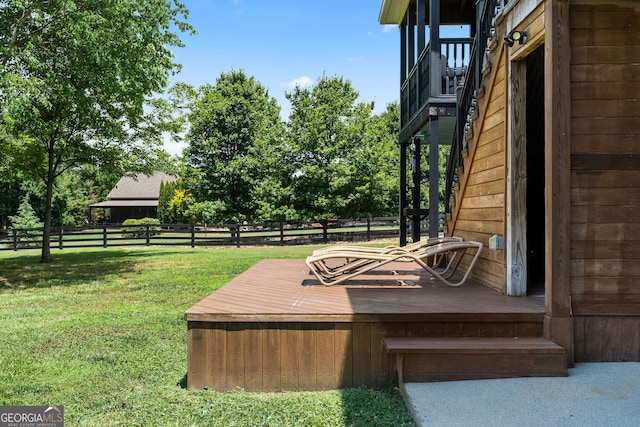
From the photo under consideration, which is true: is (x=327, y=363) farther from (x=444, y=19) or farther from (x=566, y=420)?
(x=444, y=19)

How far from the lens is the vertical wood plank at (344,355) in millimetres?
3287

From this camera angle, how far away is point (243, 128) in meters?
24.5

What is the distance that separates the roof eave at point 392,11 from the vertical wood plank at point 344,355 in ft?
23.0

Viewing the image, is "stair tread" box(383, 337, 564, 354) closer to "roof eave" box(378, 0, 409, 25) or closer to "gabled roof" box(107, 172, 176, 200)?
"roof eave" box(378, 0, 409, 25)

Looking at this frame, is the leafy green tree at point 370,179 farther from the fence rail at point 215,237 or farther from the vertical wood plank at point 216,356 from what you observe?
the vertical wood plank at point 216,356

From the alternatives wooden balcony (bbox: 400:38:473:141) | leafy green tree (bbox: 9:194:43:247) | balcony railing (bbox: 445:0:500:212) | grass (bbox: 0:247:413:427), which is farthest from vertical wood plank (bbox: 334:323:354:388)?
leafy green tree (bbox: 9:194:43:247)

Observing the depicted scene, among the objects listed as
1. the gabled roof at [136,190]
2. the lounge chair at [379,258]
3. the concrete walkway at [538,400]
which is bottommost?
the concrete walkway at [538,400]

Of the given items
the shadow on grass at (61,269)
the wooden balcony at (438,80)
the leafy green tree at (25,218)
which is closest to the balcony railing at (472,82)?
the wooden balcony at (438,80)

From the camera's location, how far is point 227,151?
24.5 meters

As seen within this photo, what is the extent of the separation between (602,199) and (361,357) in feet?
6.50

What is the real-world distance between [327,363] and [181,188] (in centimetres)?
2409

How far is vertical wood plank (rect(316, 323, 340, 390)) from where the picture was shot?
3277 millimetres

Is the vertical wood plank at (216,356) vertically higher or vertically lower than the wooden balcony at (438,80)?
lower

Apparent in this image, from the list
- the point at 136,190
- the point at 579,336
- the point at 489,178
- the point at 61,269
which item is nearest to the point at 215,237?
the point at 61,269
